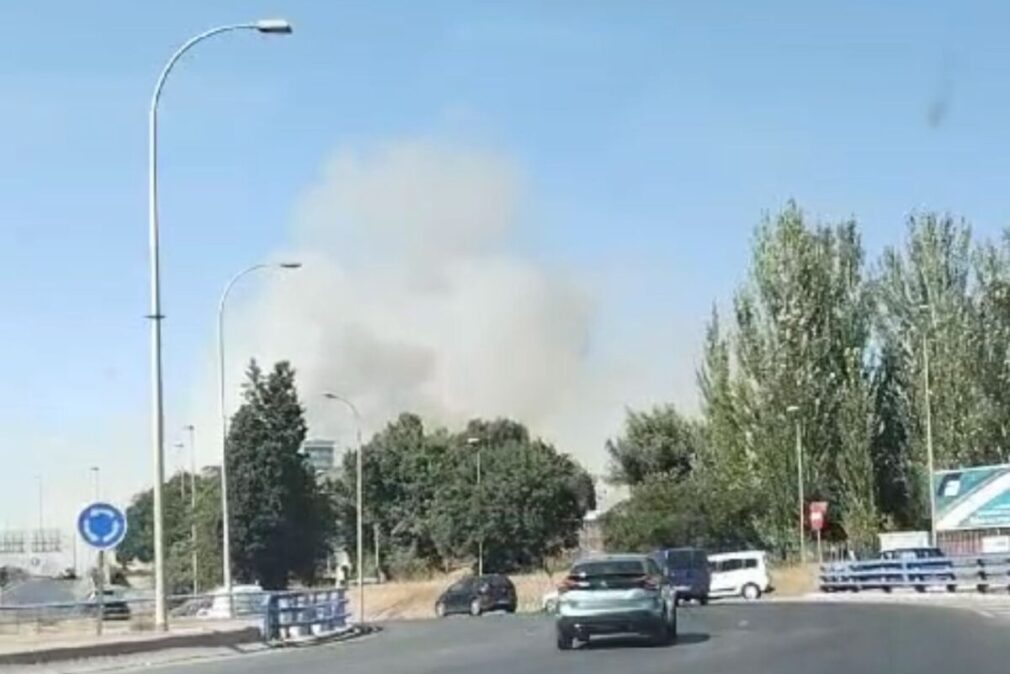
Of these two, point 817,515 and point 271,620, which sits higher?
point 817,515

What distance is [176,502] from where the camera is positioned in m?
127

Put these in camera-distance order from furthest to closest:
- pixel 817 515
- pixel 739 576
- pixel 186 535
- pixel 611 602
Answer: pixel 186 535
pixel 817 515
pixel 739 576
pixel 611 602

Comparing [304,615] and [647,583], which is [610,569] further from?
[304,615]

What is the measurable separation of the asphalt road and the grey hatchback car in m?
0.43

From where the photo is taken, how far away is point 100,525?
32.1 m

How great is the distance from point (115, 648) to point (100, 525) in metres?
2.16

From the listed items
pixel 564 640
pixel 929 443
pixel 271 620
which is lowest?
pixel 564 640

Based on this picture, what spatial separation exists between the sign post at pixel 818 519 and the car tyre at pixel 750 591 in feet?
27.3

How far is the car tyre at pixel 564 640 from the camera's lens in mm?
33375

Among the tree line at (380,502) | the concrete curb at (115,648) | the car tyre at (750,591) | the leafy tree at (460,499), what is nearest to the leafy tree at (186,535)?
the tree line at (380,502)

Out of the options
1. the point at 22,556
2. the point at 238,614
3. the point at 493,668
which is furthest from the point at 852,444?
the point at 22,556

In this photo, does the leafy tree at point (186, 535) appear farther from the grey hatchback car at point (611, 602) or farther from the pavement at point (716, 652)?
the grey hatchback car at point (611, 602)

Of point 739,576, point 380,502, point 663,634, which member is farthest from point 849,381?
point 663,634

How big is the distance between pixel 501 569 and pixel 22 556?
46.6m
